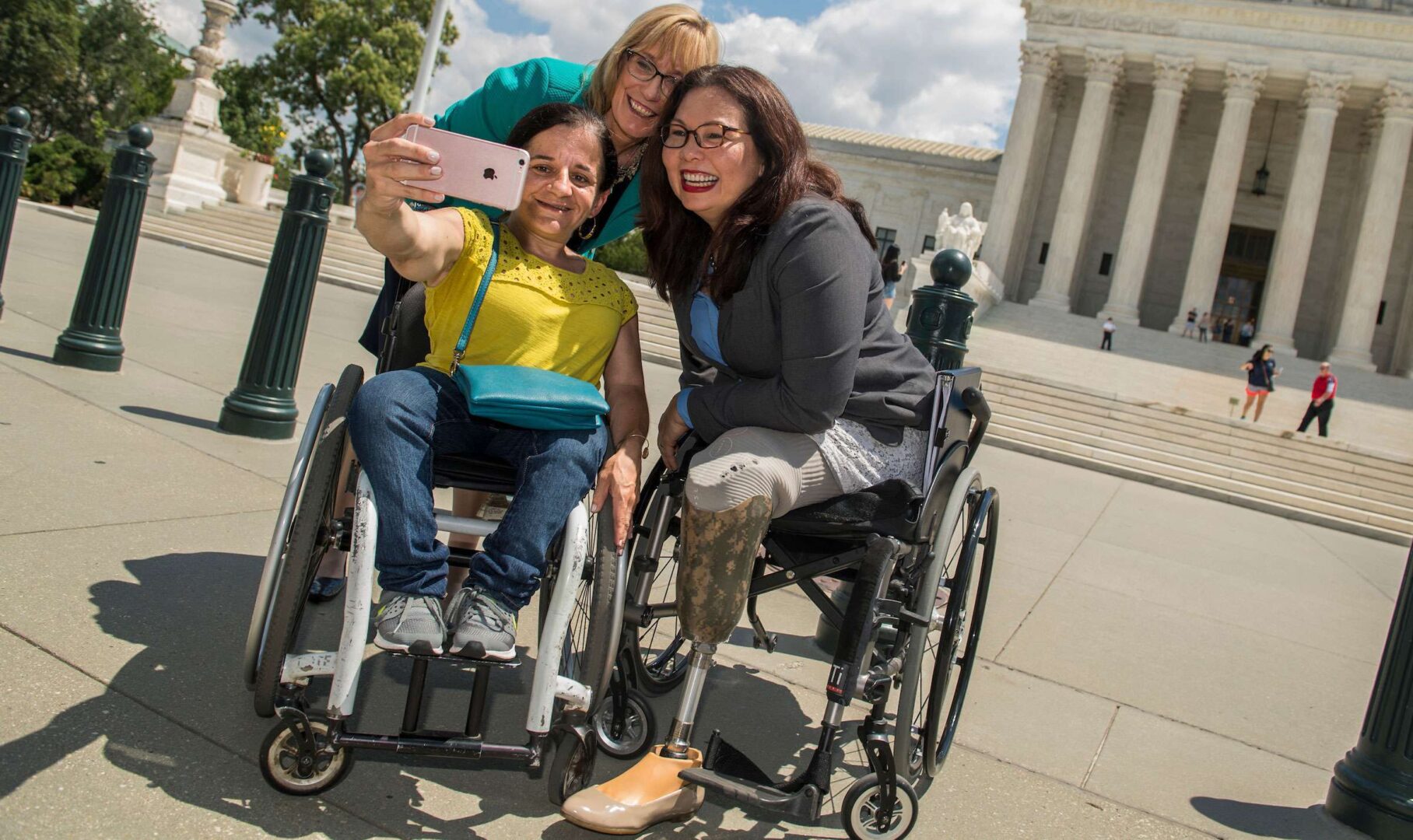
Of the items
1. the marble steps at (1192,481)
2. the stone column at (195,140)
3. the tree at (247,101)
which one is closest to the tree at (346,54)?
the tree at (247,101)

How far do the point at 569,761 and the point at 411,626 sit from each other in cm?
48

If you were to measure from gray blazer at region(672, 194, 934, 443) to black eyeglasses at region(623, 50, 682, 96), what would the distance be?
86 centimetres

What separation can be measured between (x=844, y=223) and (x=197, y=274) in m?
15.8

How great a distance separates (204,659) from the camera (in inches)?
116

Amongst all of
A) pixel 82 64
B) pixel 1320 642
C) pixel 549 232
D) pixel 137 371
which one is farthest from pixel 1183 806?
pixel 82 64

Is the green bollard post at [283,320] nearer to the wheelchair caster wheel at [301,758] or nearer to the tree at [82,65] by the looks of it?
the wheelchair caster wheel at [301,758]

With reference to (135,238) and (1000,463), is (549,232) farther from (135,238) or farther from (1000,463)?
(1000,463)

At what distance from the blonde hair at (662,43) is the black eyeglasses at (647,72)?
0.14 feet

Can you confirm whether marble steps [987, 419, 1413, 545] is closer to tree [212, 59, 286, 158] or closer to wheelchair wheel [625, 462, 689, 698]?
wheelchair wheel [625, 462, 689, 698]

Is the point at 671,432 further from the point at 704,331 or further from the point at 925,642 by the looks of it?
the point at 925,642

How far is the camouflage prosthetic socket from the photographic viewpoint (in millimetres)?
2514

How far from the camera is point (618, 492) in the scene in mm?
2570

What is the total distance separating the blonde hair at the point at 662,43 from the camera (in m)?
3.43

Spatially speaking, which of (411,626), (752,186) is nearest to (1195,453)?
(752,186)
